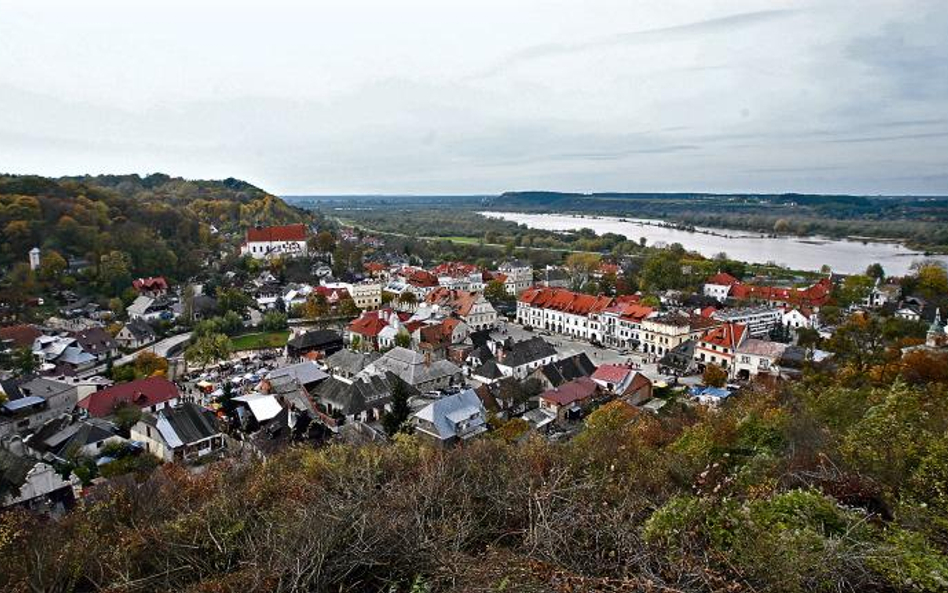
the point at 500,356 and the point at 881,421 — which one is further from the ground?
the point at 881,421

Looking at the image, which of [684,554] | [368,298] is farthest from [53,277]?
[684,554]

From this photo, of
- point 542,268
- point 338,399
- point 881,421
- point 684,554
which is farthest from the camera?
point 542,268

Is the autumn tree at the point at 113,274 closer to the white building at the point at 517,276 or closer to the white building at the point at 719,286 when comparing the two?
the white building at the point at 517,276

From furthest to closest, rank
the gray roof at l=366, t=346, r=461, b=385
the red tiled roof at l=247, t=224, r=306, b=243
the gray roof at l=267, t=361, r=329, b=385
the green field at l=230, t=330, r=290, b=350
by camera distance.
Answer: the red tiled roof at l=247, t=224, r=306, b=243, the green field at l=230, t=330, r=290, b=350, the gray roof at l=366, t=346, r=461, b=385, the gray roof at l=267, t=361, r=329, b=385

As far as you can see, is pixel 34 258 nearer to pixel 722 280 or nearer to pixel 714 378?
pixel 714 378

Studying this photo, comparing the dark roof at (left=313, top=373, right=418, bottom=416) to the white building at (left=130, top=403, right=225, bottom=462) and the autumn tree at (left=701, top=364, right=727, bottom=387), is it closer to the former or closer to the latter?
the white building at (left=130, top=403, right=225, bottom=462)

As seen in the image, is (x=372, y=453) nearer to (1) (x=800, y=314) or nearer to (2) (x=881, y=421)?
(2) (x=881, y=421)

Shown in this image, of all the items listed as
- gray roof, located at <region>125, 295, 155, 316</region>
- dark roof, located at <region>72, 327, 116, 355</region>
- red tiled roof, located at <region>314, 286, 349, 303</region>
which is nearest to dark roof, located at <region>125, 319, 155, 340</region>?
dark roof, located at <region>72, 327, 116, 355</region>
